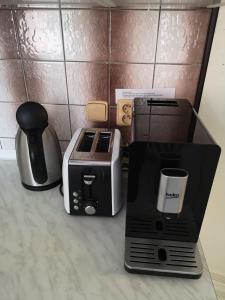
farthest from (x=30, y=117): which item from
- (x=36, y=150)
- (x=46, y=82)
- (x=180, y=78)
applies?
(x=180, y=78)

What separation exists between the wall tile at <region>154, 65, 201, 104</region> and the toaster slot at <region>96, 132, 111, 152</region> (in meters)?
0.25

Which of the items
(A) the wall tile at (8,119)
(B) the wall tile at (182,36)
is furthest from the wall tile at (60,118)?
(B) the wall tile at (182,36)

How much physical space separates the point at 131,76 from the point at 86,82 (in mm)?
162

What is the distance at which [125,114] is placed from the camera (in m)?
0.88

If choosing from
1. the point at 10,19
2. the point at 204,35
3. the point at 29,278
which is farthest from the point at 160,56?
the point at 29,278

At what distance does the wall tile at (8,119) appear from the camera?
93cm

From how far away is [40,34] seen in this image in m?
0.79

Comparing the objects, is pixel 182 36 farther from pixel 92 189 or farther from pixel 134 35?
pixel 92 189

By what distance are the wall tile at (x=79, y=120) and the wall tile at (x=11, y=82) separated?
0.19 m

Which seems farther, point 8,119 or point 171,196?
point 8,119

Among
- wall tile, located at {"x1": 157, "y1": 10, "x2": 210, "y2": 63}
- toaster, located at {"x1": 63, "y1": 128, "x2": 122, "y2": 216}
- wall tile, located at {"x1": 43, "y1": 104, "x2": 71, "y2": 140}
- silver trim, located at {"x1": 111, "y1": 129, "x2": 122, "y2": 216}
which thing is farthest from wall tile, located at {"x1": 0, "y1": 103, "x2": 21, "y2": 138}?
wall tile, located at {"x1": 157, "y1": 10, "x2": 210, "y2": 63}

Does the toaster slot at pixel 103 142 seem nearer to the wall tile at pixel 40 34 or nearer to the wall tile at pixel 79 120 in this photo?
the wall tile at pixel 79 120

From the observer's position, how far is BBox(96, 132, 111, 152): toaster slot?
0.74m

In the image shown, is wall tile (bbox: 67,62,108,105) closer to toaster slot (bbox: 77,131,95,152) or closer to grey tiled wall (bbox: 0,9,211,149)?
grey tiled wall (bbox: 0,9,211,149)
